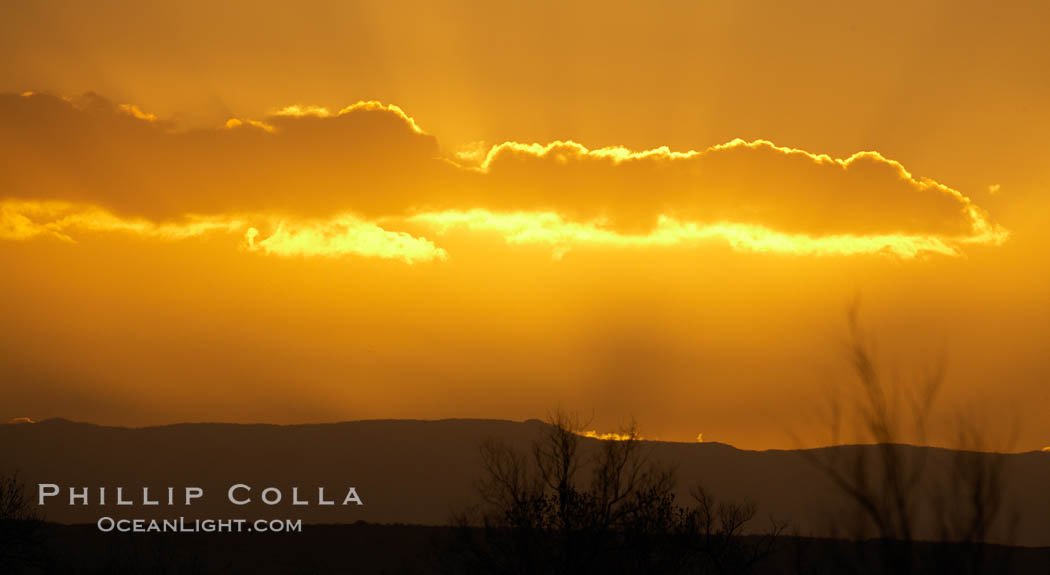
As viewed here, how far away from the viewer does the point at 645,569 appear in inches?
1781

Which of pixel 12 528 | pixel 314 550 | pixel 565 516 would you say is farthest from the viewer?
pixel 314 550

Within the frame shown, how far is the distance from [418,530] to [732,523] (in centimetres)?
8482

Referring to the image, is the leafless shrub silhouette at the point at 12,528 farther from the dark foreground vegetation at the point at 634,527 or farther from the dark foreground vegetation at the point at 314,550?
the dark foreground vegetation at the point at 314,550

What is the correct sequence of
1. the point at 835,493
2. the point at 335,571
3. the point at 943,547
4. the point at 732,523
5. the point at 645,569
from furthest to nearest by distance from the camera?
the point at 335,571 → the point at 732,523 → the point at 645,569 → the point at 835,493 → the point at 943,547

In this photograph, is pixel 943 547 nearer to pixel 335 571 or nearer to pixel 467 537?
pixel 467 537

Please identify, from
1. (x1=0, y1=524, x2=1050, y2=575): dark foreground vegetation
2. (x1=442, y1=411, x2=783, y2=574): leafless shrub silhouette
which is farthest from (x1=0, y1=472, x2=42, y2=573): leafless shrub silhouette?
(x1=0, y1=524, x2=1050, y2=575): dark foreground vegetation

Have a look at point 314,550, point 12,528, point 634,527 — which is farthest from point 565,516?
point 314,550

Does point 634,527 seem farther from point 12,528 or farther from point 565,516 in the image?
point 12,528

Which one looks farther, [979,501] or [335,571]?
[335,571]

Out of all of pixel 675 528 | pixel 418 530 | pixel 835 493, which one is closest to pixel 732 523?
pixel 675 528

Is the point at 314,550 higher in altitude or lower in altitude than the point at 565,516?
higher

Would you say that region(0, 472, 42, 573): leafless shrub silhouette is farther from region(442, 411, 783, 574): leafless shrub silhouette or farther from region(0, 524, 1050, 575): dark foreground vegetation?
region(0, 524, 1050, 575): dark foreground vegetation

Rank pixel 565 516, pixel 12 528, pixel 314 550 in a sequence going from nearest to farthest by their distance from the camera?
pixel 565 516, pixel 12 528, pixel 314 550

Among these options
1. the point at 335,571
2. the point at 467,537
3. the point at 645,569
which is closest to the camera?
the point at 467,537
